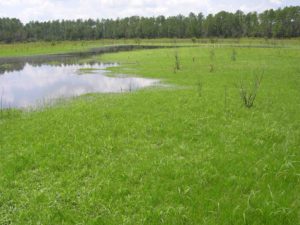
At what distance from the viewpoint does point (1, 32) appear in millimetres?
139250

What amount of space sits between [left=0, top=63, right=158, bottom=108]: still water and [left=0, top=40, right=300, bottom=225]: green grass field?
22.7ft

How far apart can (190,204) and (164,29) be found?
15121 cm

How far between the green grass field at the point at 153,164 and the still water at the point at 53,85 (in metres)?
6.92

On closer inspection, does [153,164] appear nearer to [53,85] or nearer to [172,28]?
[53,85]

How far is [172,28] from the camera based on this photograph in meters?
148

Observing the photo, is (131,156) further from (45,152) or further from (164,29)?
(164,29)

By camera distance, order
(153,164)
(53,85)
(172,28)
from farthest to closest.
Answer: (172,28) → (53,85) → (153,164)

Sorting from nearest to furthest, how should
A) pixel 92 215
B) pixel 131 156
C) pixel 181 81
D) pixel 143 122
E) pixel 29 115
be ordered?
1. pixel 92 215
2. pixel 131 156
3. pixel 143 122
4. pixel 29 115
5. pixel 181 81

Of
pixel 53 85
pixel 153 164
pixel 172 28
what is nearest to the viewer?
pixel 153 164

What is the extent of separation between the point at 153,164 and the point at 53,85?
2407 centimetres

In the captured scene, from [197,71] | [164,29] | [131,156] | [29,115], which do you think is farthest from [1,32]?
[131,156]

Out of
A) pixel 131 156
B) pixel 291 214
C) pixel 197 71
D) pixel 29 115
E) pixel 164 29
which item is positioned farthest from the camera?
pixel 164 29

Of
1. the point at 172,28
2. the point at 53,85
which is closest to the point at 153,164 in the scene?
the point at 53,85

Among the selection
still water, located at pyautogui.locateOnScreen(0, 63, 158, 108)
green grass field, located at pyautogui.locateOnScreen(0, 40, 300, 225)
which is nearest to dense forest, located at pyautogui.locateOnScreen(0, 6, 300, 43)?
still water, located at pyautogui.locateOnScreen(0, 63, 158, 108)
